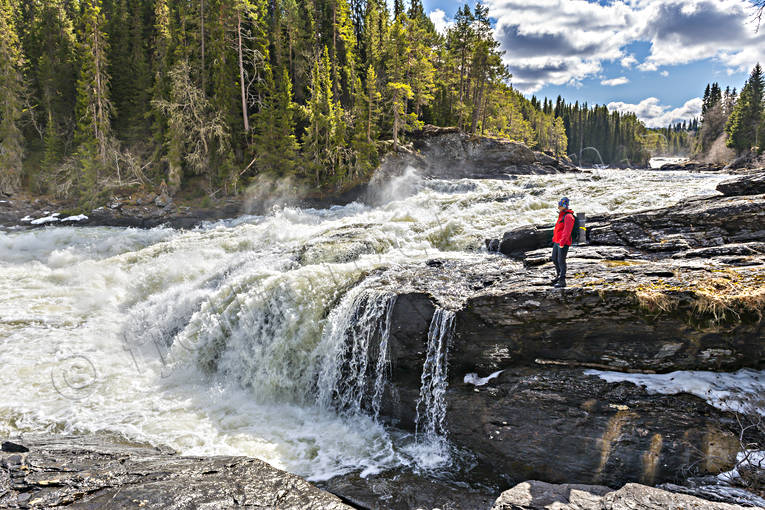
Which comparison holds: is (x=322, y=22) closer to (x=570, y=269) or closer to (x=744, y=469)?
(x=570, y=269)

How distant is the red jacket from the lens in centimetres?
722

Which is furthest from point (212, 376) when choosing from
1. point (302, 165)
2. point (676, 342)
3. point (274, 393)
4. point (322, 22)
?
point (322, 22)

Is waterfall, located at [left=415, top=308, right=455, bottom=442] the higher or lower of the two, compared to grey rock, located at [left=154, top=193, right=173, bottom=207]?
lower

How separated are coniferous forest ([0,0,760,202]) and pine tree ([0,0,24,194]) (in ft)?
0.27

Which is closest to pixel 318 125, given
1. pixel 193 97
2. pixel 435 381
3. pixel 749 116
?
pixel 193 97

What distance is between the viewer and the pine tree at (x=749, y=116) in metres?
55.6

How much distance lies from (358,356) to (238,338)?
360 centimetres

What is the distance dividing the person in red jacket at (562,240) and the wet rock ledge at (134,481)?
540 cm

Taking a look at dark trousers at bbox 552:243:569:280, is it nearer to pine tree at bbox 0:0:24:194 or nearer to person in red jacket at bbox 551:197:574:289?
person in red jacket at bbox 551:197:574:289

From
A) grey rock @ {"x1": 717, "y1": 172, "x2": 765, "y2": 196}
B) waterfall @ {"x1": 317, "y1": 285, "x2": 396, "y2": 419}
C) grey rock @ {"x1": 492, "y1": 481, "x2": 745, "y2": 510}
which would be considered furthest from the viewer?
grey rock @ {"x1": 717, "y1": 172, "x2": 765, "y2": 196}

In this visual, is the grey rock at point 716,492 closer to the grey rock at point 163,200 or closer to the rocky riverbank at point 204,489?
the rocky riverbank at point 204,489

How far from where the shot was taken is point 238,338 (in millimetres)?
9727

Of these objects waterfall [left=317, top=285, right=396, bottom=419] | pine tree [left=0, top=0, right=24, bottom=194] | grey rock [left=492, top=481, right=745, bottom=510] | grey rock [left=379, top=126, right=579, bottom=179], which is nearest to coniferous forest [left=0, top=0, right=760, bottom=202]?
pine tree [left=0, top=0, right=24, bottom=194]

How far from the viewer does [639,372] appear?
6012mm
